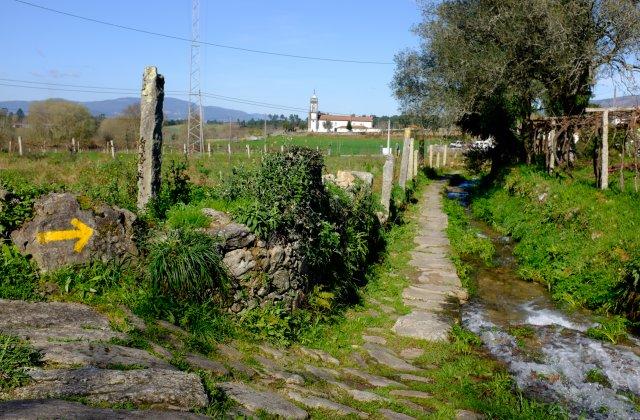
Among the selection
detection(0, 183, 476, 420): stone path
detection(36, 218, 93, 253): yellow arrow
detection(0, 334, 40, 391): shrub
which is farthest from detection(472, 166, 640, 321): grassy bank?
detection(0, 334, 40, 391): shrub

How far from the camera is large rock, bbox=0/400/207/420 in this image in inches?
123

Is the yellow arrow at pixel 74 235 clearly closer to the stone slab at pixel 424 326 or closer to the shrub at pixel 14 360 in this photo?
the shrub at pixel 14 360

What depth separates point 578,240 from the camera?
11.5 meters

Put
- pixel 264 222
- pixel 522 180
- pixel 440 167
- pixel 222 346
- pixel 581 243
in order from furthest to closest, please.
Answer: pixel 440 167 → pixel 522 180 → pixel 581 243 → pixel 264 222 → pixel 222 346

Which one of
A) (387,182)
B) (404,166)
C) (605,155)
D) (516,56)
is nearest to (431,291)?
(387,182)

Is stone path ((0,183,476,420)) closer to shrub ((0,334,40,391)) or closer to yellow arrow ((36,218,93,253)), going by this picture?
shrub ((0,334,40,391))

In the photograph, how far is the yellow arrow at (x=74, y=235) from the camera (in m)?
6.30

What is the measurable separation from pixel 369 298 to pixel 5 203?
593 centimetres

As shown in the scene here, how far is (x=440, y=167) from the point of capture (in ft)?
127

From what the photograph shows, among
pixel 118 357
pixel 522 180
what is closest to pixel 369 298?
pixel 118 357

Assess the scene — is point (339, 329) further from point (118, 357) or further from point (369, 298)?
point (118, 357)

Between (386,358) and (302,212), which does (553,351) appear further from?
(302,212)

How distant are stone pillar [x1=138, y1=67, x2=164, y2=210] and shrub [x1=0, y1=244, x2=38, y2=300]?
2.19 metres

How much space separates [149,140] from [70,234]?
90.7 inches
